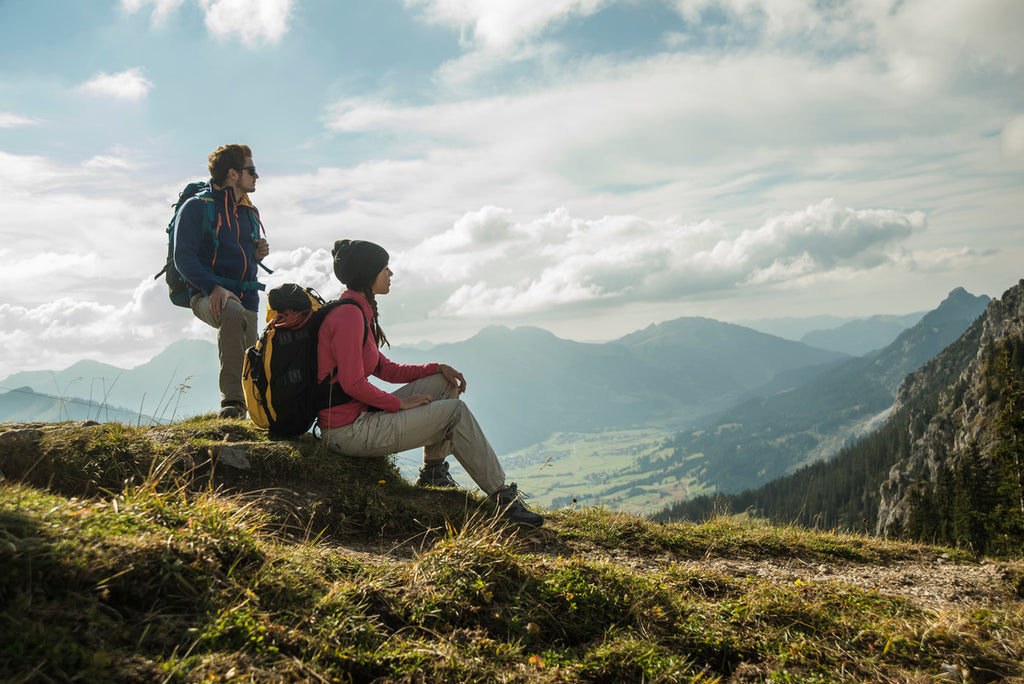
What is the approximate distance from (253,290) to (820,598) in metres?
8.58

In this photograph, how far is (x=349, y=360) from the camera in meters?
6.37

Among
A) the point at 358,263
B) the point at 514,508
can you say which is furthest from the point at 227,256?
the point at 514,508

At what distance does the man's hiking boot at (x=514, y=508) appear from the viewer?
6832 millimetres

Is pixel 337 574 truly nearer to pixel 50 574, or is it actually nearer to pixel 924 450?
pixel 50 574

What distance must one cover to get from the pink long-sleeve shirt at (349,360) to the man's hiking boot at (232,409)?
2612 mm

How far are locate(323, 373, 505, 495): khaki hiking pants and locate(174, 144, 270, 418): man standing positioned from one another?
270 centimetres

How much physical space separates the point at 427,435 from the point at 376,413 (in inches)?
27.9

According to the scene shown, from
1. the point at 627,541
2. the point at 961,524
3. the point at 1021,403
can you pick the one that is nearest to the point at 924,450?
the point at 961,524

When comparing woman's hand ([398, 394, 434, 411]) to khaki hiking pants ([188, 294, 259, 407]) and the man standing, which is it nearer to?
khaki hiking pants ([188, 294, 259, 407])

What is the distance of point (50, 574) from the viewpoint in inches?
114

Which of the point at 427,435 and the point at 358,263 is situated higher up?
the point at 358,263

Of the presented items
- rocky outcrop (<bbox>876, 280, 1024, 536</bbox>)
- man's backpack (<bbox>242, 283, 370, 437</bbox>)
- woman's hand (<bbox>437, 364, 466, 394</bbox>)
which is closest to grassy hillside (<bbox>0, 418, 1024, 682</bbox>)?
man's backpack (<bbox>242, 283, 370, 437</bbox>)

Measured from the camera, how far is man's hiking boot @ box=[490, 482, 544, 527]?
683cm

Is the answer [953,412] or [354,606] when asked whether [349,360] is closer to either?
[354,606]
